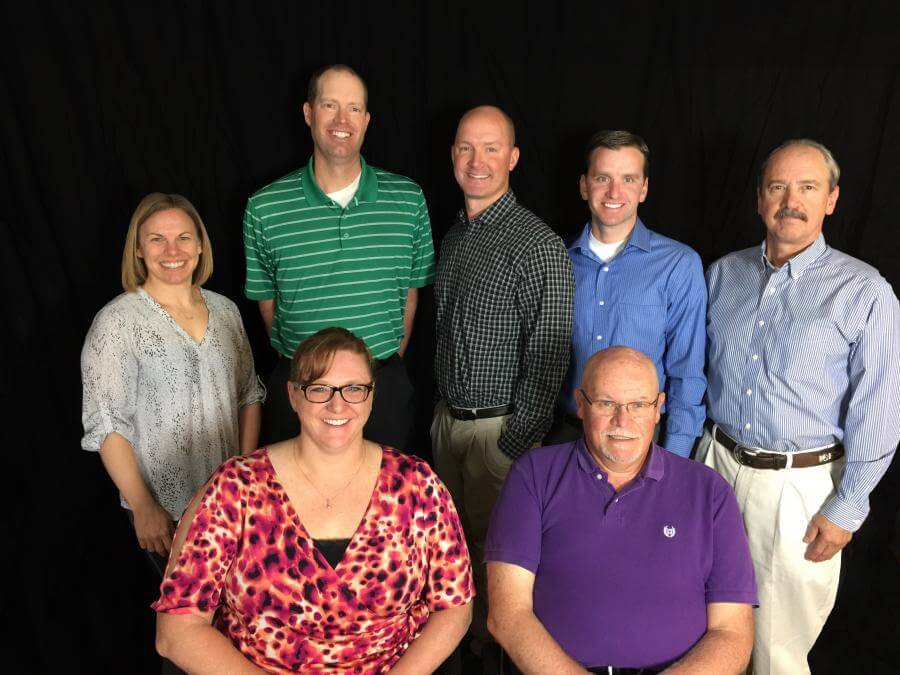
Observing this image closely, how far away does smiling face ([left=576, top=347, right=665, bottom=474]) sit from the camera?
2.07 m

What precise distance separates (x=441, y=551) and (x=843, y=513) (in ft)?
4.05

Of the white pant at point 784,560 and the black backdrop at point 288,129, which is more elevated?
the black backdrop at point 288,129

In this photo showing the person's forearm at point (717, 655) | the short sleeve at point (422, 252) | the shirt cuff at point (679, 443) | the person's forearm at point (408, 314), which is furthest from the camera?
the person's forearm at point (408, 314)

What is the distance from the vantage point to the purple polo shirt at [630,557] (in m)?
2.03

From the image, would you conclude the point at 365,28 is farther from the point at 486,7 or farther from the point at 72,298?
the point at 72,298

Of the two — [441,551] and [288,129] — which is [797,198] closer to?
[441,551]

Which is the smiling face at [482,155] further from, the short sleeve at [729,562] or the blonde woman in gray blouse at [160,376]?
the short sleeve at [729,562]

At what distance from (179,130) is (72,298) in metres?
0.75

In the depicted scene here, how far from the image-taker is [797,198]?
96.7 inches

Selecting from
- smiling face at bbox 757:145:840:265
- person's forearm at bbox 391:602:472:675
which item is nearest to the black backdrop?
smiling face at bbox 757:145:840:265

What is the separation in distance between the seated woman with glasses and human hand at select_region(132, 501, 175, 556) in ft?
1.99

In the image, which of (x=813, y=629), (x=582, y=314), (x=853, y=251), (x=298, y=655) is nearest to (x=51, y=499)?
(x=298, y=655)

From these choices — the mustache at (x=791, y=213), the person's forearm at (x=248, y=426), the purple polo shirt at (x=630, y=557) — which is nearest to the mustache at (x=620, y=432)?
the purple polo shirt at (x=630, y=557)

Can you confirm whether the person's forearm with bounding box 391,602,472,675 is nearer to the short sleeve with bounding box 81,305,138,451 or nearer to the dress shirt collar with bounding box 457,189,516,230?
the short sleeve with bounding box 81,305,138,451
